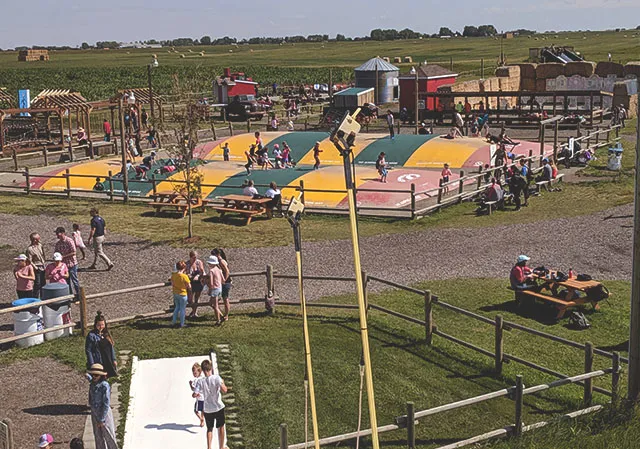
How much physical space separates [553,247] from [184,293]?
34.6ft

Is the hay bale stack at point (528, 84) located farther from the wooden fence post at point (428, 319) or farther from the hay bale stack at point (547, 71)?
the wooden fence post at point (428, 319)

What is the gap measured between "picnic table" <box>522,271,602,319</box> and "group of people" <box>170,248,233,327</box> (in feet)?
19.2

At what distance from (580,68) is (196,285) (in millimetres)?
53058

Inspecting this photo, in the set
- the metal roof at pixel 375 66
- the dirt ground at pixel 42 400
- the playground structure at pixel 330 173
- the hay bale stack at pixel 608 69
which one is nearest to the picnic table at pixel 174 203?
the playground structure at pixel 330 173

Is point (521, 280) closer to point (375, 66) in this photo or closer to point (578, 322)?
point (578, 322)

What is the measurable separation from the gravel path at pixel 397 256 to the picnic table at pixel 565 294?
256cm

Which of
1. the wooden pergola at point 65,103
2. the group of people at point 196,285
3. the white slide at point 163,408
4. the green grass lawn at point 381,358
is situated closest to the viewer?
the white slide at point 163,408

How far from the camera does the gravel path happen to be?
1848 centimetres

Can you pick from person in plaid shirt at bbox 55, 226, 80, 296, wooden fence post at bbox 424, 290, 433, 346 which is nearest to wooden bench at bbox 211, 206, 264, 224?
person in plaid shirt at bbox 55, 226, 80, 296

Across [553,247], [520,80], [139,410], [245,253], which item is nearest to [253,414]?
[139,410]

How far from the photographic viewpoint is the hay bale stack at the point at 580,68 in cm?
6194

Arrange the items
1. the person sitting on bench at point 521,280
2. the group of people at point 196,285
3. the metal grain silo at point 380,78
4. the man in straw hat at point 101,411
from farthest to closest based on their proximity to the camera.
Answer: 1. the metal grain silo at point 380,78
2. the person sitting on bench at point 521,280
3. the group of people at point 196,285
4. the man in straw hat at point 101,411

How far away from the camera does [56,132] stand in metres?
51.3

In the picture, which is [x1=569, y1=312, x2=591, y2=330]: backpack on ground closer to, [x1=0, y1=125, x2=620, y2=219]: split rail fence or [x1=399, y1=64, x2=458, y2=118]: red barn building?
Answer: [x1=0, y1=125, x2=620, y2=219]: split rail fence
